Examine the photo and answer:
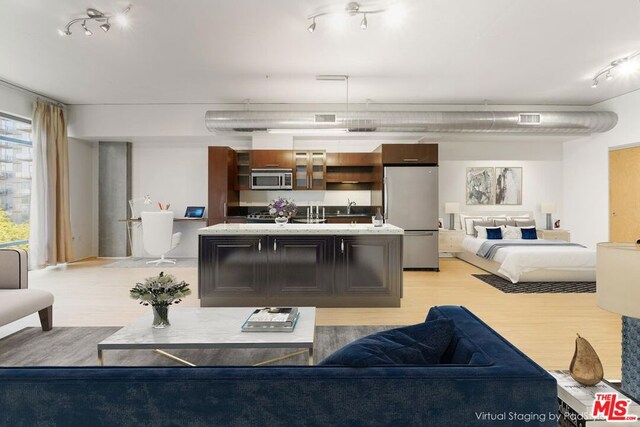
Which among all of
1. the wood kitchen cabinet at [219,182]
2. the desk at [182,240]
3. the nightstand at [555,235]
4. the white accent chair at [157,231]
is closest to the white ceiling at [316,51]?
the wood kitchen cabinet at [219,182]

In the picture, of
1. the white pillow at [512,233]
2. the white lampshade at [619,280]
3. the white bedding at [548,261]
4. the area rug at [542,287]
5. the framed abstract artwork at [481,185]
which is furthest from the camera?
the framed abstract artwork at [481,185]

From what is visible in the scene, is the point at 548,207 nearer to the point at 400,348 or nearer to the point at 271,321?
the point at 271,321

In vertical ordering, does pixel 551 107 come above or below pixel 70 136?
above

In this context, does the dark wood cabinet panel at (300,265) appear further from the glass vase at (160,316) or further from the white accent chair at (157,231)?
the white accent chair at (157,231)

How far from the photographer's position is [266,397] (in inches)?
38.9

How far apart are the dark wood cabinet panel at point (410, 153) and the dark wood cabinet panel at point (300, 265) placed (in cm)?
297

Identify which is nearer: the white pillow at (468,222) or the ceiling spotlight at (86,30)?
the ceiling spotlight at (86,30)

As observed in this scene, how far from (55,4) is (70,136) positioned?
4.28 m

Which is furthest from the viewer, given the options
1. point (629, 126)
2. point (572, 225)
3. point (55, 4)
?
point (572, 225)

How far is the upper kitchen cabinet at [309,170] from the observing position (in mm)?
7285

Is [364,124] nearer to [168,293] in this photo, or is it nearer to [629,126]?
[629,126]

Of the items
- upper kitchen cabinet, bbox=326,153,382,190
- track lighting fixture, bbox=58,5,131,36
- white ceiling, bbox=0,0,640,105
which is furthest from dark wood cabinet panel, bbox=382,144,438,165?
track lighting fixture, bbox=58,5,131,36

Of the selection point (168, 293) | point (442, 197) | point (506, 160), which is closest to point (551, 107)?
point (506, 160)

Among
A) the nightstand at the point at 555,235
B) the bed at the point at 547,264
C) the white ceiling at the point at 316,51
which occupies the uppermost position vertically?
the white ceiling at the point at 316,51
